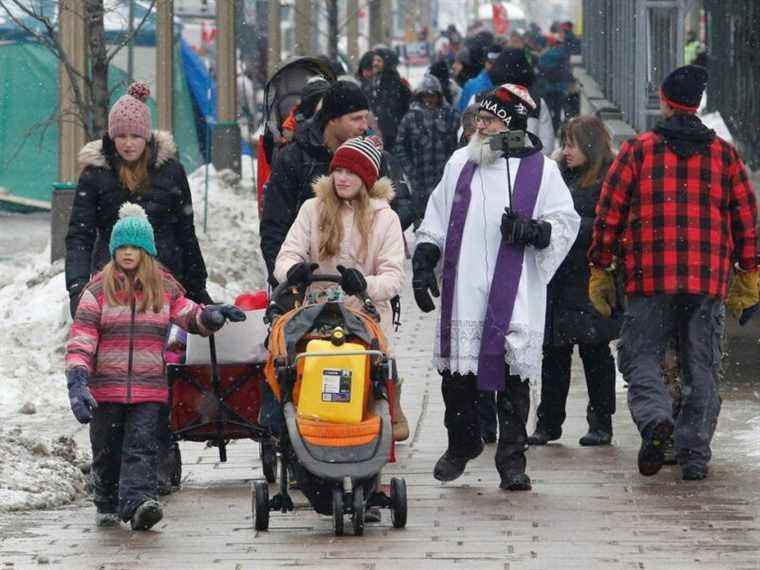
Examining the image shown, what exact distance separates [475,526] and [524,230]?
1345 millimetres

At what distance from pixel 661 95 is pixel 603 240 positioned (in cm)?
70

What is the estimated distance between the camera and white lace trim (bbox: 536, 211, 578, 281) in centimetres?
885

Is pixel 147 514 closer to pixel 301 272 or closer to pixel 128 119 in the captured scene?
pixel 301 272

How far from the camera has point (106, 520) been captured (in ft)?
27.2

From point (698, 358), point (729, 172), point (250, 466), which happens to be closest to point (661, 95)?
point (729, 172)

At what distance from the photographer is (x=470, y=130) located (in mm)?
12203

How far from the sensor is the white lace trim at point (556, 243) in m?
8.85

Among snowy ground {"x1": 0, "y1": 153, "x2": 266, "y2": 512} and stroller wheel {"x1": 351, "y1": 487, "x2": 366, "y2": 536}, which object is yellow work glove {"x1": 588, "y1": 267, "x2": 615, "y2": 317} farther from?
snowy ground {"x1": 0, "y1": 153, "x2": 266, "y2": 512}

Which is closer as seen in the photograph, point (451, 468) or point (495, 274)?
point (495, 274)

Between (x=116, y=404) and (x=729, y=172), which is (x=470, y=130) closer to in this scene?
(x=729, y=172)

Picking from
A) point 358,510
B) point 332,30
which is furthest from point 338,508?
point 332,30

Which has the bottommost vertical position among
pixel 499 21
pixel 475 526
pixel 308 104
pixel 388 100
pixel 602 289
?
pixel 475 526

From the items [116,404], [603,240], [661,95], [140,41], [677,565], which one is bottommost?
[677,565]

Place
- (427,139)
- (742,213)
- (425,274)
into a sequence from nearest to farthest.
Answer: (425,274) < (742,213) < (427,139)
